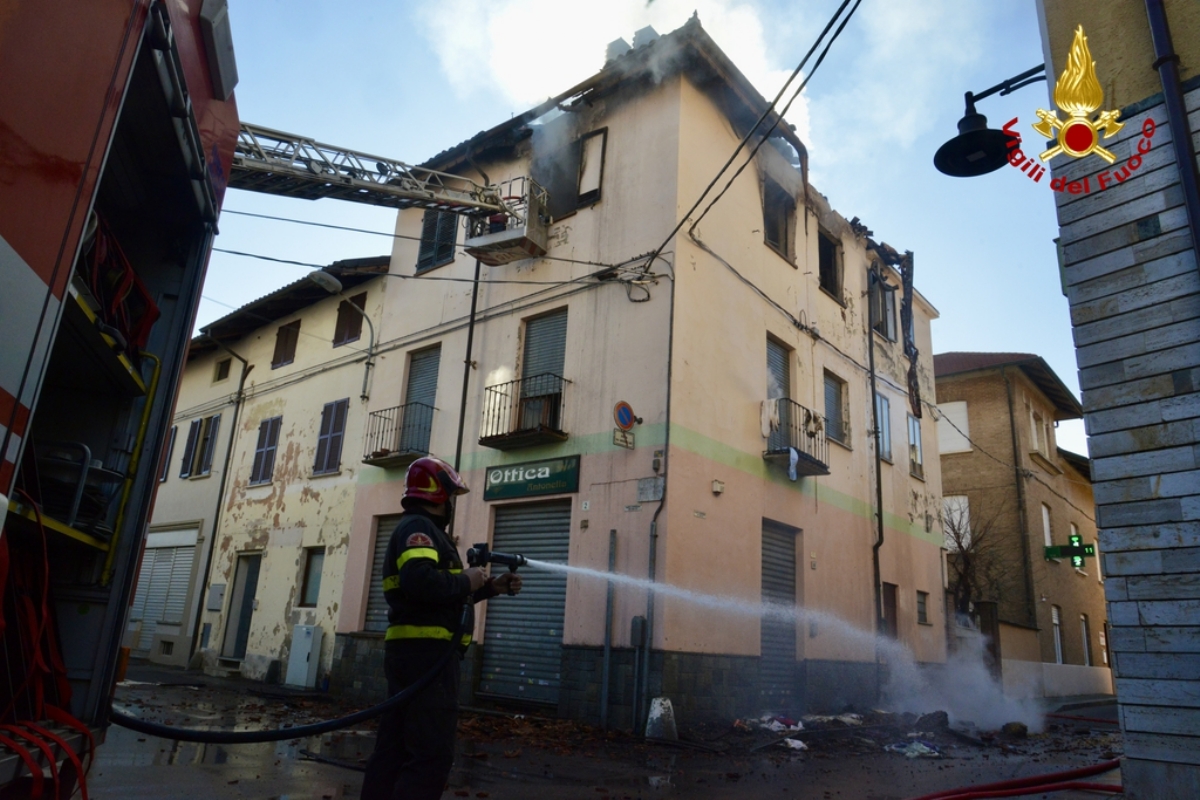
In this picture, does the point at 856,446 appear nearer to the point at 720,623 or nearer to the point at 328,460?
the point at 720,623

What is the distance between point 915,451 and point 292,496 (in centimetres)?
1477

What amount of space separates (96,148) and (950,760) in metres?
10.6

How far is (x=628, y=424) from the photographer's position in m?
11.8

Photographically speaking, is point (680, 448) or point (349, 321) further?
point (349, 321)

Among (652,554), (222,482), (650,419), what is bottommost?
(652,554)

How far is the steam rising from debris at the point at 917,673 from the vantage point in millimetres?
12055

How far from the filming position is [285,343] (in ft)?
67.5

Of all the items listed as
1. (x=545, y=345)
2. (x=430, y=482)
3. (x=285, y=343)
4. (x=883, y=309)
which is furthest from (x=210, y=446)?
(x=430, y=482)

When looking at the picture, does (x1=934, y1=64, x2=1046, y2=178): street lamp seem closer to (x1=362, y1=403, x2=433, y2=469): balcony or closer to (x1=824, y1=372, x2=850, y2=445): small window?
(x1=824, y1=372, x2=850, y2=445): small window

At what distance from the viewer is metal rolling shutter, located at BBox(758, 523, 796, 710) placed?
1299 centimetres

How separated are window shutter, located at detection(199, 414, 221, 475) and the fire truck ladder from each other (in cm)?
1015

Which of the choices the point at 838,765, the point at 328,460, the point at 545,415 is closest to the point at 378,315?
the point at 328,460

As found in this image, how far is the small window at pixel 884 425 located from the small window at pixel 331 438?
11738 mm

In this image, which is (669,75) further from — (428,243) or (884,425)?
(884,425)
